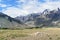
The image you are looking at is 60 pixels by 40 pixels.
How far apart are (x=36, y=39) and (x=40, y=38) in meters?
1.13

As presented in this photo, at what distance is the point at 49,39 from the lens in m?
35.7

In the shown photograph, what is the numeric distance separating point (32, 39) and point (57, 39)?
484 centimetres

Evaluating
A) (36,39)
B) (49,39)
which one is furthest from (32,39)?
(49,39)

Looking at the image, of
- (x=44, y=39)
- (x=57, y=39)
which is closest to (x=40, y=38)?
(x=44, y=39)

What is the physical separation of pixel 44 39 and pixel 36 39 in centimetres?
148

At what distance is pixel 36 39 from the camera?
3516cm

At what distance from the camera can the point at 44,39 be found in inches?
1385

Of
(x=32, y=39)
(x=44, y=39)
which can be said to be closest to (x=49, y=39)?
(x=44, y=39)

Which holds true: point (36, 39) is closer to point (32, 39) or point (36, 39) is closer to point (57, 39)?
point (32, 39)

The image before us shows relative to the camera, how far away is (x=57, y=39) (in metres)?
36.0

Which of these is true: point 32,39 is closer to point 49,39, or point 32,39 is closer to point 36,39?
point 36,39

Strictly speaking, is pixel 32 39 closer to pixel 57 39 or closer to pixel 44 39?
pixel 44 39

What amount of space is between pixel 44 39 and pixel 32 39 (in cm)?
222

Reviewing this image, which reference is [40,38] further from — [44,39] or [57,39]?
[57,39]
